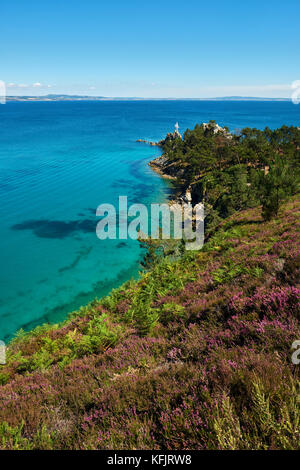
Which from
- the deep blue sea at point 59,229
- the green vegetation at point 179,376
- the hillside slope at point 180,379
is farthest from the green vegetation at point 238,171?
the hillside slope at point 180,379

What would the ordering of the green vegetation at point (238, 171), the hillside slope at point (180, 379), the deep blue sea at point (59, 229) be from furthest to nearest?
1. the deep blue sea at point (59, 229)
2. the green vegetation at point (238, 171)
3. the hillside slope at point (180, 379)

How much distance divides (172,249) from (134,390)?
25983 mm

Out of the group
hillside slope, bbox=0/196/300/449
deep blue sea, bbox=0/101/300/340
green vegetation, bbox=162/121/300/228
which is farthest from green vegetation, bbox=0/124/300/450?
deep blue sea, bbox=0/101/300/340

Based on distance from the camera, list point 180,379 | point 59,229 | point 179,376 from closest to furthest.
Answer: point 180,379
point 179,376
point 59,229

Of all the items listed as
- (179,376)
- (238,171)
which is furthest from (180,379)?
(238,171)

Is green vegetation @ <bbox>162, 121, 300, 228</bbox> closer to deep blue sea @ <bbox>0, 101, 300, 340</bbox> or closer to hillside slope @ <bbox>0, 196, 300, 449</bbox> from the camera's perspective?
deep blue sea @ <bbox>0, 101, 300, 340</bbox>

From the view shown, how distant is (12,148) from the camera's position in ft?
334

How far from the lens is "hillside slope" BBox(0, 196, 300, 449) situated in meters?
2.97

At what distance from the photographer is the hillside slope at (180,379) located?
297cm

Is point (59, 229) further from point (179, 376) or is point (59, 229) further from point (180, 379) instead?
point (180, 379)

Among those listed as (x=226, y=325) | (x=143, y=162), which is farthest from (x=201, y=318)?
(x=143, y=162)

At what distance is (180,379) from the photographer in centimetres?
417

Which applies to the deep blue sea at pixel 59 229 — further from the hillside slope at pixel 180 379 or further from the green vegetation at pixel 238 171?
the hillside slope at pixel 180 379

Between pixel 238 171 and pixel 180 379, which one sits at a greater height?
pixel 238 171
